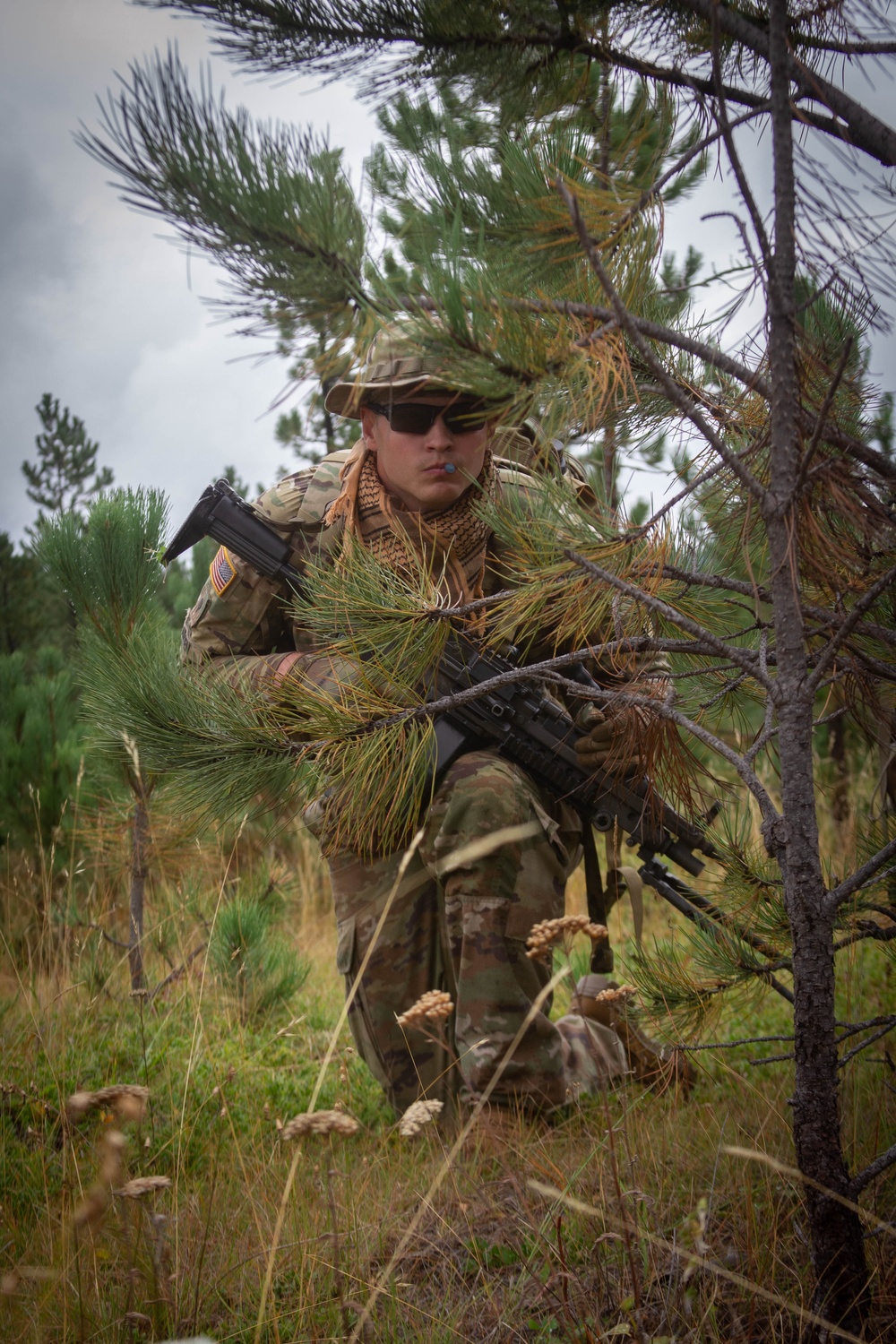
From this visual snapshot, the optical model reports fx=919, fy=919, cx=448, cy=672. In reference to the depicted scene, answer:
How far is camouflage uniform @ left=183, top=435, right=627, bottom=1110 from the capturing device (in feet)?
6.93

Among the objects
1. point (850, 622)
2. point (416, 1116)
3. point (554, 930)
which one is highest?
point (850, 622)

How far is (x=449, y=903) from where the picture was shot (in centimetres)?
220

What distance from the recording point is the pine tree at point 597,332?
3.49 feet

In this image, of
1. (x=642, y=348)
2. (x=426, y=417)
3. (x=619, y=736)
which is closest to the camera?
(x=642, y=348)

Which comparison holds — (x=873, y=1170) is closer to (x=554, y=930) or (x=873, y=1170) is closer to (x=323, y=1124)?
(x=554, y=930)

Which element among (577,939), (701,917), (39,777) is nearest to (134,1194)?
(701,917)

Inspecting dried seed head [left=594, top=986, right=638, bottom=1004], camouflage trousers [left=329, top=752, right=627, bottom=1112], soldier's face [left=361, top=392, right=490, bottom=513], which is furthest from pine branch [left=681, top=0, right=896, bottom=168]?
camouflage trousers [left=329, top=752, right=627, bottom=1112]

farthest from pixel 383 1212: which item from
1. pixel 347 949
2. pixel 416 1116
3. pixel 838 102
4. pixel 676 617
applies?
pixel 838 102

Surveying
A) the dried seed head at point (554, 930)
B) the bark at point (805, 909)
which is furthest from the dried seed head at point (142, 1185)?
the bark at point (805, 909)

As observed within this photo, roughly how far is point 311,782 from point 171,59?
1.05 meters

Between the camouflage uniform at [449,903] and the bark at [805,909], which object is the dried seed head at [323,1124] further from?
the camouflage uniform at [449,903]

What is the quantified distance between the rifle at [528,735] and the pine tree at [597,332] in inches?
16.4

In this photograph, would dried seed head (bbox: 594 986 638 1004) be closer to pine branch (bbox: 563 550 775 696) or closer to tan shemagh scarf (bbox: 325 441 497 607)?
pine branch (bbox: 563 550 775 696)

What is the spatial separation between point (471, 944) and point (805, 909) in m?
1.10
